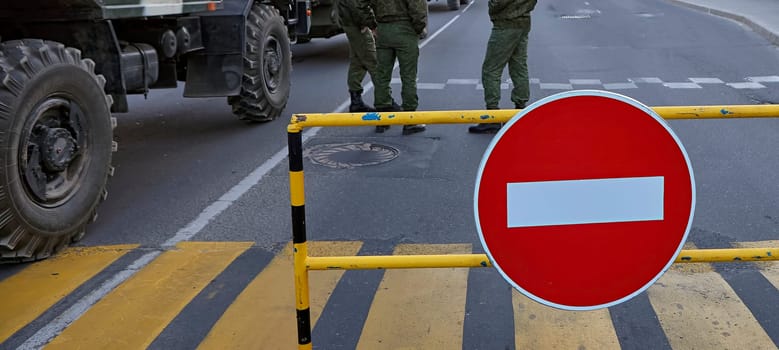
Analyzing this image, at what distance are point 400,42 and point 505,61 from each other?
3.70ft

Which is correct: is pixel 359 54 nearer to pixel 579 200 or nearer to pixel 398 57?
pixel 398 57

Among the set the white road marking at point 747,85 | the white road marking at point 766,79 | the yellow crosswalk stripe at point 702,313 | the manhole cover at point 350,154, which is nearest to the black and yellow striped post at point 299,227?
the yellow crosswalk stripe at point 702,313

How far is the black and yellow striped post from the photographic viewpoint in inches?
121

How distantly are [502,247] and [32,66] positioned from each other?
11.3ft

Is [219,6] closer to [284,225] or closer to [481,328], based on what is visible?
[284,225]

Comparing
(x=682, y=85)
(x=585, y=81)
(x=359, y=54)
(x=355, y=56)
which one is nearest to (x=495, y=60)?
(x=359, y=54)

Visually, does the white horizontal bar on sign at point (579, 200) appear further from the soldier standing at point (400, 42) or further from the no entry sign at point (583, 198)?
the soldier standing at point (400, 42)

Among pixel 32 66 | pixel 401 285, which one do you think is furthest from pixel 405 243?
pixel 32 66

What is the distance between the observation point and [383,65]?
9.15 meters

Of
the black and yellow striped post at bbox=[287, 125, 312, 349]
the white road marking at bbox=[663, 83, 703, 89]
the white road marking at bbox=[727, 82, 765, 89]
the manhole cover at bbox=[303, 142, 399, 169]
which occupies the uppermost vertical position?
the black and yellow striped post at bbox=[287, 125, 312, 349]

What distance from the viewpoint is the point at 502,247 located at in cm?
292

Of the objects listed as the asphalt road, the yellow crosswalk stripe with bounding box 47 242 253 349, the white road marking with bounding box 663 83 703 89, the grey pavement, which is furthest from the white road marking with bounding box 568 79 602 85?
the yellow crosswalk stripe with bounding box 47 242 253 349

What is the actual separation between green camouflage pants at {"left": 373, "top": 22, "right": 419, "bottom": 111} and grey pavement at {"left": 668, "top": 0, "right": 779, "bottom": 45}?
36.3 ft

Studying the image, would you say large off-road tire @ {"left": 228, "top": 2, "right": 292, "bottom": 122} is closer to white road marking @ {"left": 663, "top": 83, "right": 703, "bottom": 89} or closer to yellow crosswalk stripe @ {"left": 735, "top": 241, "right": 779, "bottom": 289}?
white road marking @ {"left": 663, "top": 83, "right": 703, "bottom": 89}
